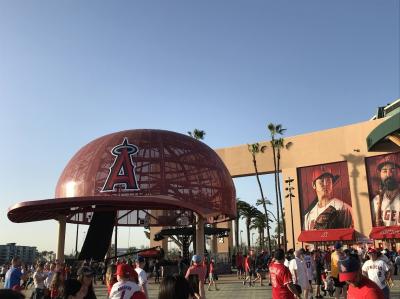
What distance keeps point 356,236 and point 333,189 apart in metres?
5.86

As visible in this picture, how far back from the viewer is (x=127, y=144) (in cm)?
2673

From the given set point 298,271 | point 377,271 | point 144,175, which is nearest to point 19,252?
point 144,175

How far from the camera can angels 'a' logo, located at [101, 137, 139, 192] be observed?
24.8m

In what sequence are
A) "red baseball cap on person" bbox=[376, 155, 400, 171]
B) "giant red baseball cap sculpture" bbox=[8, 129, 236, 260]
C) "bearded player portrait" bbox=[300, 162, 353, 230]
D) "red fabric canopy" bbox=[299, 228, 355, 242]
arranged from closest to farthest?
"giant red baseball cap sculpture" bbox=[8, 129, 236, 260]
"red baseball cap on person" bbox=[376, 155, 400, 171]
"red fabric canopy" bbox=[299, 228, 355, 242]
"bearded player portrait" bbox=[300, 162, 353, 230]

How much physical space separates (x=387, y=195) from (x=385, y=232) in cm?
403

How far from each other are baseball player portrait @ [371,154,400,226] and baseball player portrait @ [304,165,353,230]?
9.71 ft

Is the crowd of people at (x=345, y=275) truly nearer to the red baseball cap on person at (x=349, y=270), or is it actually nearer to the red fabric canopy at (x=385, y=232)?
the red baseball cap on person at (x=349, y=270)

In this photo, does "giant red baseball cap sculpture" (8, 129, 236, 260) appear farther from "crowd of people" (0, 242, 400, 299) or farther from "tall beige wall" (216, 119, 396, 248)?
"tall beige wall" (216, 119, 396, 248)

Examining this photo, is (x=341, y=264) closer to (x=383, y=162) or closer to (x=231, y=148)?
(x=383, y=162)

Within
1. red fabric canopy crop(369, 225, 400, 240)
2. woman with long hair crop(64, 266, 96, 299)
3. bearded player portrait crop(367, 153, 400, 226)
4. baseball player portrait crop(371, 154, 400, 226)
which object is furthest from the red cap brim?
baseball player portrait crop(371, 154, 400, 226)

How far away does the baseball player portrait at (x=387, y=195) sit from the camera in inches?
1661

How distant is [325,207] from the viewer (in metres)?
47.2

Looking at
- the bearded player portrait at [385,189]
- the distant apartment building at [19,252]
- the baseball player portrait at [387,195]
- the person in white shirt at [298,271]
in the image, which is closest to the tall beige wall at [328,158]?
the bearded player portrait at [385,189]

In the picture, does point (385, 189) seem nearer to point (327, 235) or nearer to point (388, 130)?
point (327, 235)
